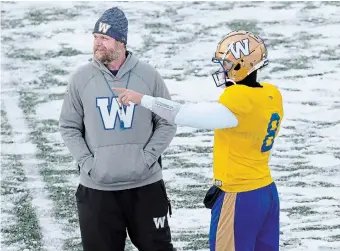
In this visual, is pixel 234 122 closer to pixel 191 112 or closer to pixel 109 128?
pixel 191 112

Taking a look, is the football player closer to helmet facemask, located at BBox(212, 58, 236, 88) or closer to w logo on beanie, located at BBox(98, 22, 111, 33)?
helmet facemask, located at BBox(212, 58, 236, 88)

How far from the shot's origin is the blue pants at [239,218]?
5.62 m

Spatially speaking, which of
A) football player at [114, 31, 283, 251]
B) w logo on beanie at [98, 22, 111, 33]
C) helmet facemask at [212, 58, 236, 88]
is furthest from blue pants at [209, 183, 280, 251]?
w logo on beanie at [98, 22, 111, 33]

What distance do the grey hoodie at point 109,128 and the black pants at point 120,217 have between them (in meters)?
0.06

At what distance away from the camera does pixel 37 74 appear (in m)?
12.5

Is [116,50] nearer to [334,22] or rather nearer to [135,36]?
[135,36]

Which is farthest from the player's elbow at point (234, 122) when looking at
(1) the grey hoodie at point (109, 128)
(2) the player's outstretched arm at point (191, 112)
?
(1) the grey hoodie at point (109, 128)

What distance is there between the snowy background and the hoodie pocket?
1893 mm

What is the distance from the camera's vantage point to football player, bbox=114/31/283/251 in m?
5.54

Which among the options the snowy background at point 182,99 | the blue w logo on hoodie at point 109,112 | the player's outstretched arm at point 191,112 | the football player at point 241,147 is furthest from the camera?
the snowy background at point 182,99

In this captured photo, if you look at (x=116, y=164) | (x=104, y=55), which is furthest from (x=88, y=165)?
(x=104, y=55)

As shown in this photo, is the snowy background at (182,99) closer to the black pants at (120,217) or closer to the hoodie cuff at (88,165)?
the black pants at (120,217)

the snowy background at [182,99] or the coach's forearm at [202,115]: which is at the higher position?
the coach's forearm at [202,115]

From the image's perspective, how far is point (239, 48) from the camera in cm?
561
